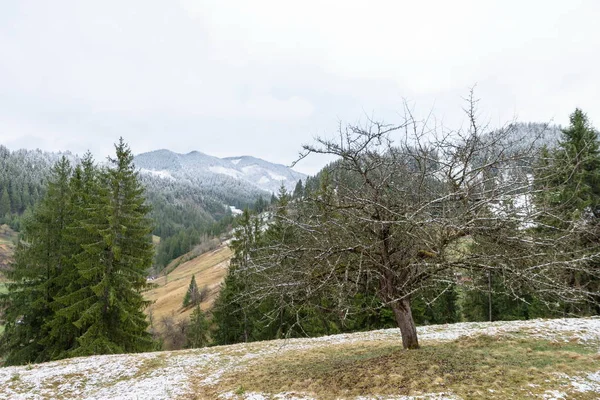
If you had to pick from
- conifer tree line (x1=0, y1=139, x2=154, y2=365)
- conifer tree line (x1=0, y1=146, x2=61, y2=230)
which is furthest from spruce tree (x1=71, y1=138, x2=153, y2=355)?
conifer tree line (x1=0, y1=146, x2=61, y2=230)

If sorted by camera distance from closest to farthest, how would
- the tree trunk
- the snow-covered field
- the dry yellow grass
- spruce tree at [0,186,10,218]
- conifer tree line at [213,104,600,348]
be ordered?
conifer tree line at [213,104,600,348] → the tree trunk → the snow-covered field → the dry yellow grass → spruce tree at [0,186,10,218]

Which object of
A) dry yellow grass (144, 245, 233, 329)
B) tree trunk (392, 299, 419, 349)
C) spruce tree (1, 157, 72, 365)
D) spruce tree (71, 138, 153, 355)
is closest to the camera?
tree trunk (392, 299, 419, 349)

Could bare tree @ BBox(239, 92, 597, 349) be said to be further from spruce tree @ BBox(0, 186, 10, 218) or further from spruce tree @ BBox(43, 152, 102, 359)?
spruce tree @ BBox(0, 186, 10, 218)

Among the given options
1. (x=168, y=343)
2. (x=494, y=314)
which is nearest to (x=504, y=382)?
(x=494, y=314)

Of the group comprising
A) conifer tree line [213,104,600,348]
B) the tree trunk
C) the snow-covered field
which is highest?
conifer tree line [213,104,600,348]

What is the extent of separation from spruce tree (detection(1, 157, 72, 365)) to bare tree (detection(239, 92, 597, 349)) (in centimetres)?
1768

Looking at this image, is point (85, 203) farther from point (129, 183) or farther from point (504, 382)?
point (504, 382)

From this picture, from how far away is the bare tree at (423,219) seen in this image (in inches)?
283

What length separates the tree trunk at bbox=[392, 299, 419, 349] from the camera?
9.73 m

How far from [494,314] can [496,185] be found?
99.4 feet

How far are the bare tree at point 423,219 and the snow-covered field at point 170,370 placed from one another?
274 cm

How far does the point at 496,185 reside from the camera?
24.4 ft

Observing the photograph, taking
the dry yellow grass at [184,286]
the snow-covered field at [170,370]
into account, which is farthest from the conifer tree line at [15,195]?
the snow-covered field at [170,370]

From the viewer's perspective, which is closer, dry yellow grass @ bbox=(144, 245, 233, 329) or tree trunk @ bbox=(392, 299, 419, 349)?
tree trunk @ bbox=(392, 299, 419, 349)
